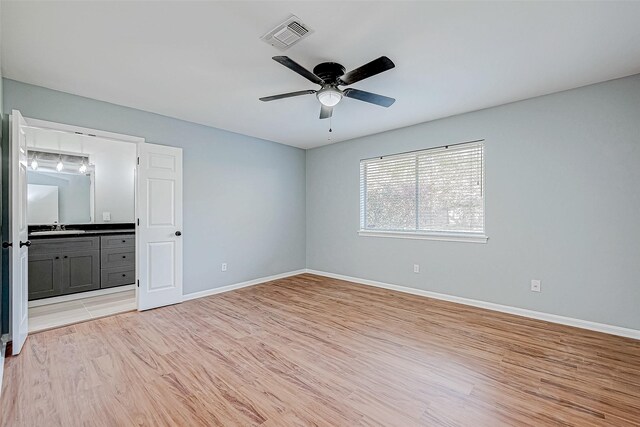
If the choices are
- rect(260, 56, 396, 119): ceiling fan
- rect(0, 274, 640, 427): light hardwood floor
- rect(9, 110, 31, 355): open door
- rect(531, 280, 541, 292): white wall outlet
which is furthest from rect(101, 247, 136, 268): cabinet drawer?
rect(531, 280, 541, 292): white wall outlet

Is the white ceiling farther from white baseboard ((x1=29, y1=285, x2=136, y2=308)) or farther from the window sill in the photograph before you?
white baseboard ((x1=29, y1=285, x2=136, y2=308))

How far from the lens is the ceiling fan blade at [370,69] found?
207 centimetres

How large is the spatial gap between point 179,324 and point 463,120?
14.4 feet

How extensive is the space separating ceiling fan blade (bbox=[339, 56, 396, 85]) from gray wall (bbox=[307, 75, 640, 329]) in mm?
2206

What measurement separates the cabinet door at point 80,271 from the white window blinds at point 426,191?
432cm

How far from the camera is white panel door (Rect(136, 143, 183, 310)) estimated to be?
363 cm

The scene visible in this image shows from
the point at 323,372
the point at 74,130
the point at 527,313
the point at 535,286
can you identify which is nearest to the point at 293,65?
the point at 323,372

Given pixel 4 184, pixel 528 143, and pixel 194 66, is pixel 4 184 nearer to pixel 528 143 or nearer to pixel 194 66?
pixel 194 66

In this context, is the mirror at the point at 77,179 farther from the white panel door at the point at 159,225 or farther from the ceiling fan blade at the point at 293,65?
the ceiling fan blade at the point at 293,65

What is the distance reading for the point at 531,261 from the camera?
335 cm

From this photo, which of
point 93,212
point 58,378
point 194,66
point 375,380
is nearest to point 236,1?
point 194,66

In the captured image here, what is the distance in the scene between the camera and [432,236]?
4.14 m

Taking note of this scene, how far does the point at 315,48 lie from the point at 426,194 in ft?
→ 9.09

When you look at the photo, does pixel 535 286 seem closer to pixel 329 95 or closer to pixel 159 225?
pixel 329 95
